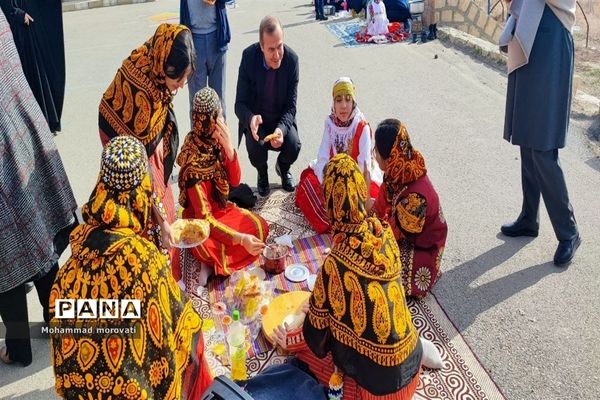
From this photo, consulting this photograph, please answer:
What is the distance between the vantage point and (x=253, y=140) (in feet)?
16.3

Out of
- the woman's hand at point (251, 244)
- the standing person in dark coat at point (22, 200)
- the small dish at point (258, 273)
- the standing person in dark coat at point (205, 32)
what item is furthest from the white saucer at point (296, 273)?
the standing person in dark coat at point (205, 32)

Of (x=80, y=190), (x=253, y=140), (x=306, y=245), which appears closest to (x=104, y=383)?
(x=306, y=245)

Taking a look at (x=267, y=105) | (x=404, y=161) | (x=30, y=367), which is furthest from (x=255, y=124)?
(x=30, y=367)

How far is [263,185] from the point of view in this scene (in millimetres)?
5090

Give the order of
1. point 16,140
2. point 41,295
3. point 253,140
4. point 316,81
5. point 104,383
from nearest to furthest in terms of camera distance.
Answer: point 104,383
point 16,140
point 41,295
point 253,140
point 316,81

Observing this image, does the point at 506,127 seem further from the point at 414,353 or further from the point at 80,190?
the point at 80,190

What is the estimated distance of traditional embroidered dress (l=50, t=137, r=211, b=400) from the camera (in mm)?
2082

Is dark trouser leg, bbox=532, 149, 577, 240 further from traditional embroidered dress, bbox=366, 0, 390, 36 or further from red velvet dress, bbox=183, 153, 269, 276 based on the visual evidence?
traditional embroidered dress, bbox=366, 0, 390, 36

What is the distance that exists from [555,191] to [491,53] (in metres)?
6.01

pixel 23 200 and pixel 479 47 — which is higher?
pixel 23 200

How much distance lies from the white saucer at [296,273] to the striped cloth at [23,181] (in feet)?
5.09

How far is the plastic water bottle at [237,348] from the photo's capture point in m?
2.98

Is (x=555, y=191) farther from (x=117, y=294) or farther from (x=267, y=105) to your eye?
(x=117, y=294)

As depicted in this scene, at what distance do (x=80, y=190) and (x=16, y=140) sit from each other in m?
2.70
